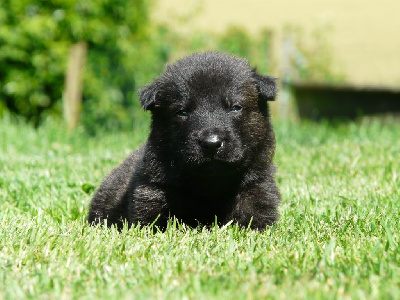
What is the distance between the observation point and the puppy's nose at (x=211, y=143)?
128 inches

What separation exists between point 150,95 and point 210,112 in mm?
442

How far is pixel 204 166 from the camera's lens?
3385 mm

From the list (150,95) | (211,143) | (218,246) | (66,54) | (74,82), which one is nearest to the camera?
(218,246)

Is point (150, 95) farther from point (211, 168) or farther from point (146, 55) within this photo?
point (146, 55)

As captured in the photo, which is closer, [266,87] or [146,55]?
[266,87]

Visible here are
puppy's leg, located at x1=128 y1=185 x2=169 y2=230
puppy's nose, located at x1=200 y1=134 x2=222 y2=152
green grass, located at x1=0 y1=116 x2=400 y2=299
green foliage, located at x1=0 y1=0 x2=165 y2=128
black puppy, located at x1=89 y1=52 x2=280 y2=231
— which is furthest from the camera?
green foliage, located at x1=0 y1=0 x2=165 y2=128

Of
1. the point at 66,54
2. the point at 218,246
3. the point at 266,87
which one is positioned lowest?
the point at 218,246

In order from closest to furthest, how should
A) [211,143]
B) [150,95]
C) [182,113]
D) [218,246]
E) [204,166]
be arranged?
[218,246], [211,143], [204,166], [182,113], [150,95]

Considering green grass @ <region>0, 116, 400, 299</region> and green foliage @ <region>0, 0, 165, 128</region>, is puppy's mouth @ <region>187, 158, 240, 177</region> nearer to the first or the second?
green grass @ <region>0, 116, 400, 299</region>

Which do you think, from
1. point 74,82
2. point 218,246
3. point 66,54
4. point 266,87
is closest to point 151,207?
point 218,246

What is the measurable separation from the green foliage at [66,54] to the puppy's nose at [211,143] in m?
6.09

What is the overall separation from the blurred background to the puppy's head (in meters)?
5.35

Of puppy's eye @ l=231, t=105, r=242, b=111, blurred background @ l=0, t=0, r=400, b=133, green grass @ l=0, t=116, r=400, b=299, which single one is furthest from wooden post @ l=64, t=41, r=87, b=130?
puppy's eye @ l=231, t=105, r=242, b=111

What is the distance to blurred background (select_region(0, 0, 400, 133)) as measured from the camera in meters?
9.05
